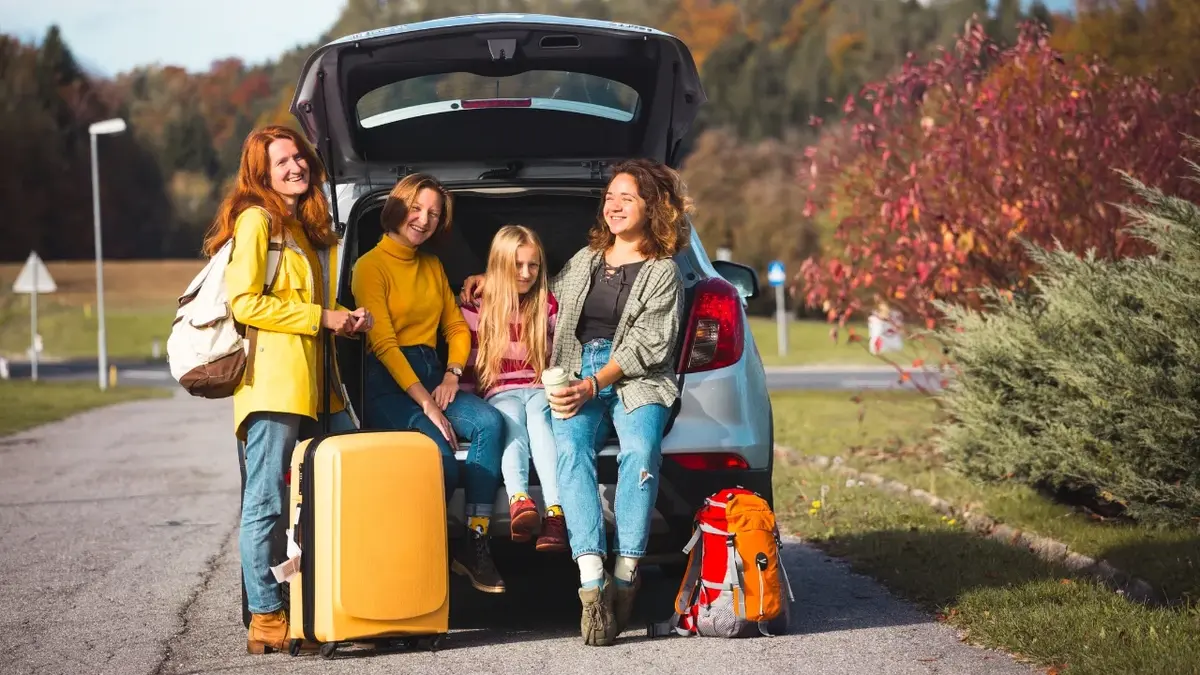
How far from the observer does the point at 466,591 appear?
689cm

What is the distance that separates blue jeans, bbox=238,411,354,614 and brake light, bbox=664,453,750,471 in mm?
1416

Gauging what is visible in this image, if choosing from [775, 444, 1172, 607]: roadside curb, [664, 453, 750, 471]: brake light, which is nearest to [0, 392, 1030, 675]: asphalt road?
[664, 453, 750, 471]: brake light

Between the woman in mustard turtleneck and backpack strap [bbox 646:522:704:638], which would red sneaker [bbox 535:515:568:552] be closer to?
the woman in mustard turtleneck

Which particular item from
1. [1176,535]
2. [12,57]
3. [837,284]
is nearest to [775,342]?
[837,284]

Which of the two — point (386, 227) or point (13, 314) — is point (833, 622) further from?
point (13, 314)

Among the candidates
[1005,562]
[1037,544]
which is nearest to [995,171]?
[1037,544]

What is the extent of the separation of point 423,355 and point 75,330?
52.6m

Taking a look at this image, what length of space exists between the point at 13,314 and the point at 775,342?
30.4 m

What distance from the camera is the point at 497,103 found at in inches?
255

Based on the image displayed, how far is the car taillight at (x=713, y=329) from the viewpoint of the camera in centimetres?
550

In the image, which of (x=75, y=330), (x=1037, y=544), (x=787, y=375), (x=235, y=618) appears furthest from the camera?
(x=75, y=330)

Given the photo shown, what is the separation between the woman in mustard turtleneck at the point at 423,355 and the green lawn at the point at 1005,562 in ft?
6.07

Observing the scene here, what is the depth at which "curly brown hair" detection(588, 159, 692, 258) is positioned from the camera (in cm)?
570

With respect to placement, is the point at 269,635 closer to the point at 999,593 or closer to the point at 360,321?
the point at 360,321
